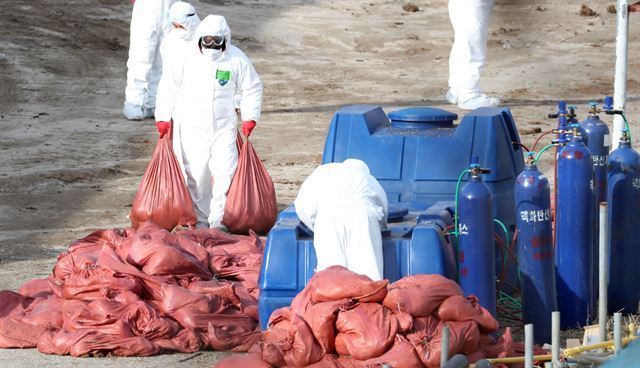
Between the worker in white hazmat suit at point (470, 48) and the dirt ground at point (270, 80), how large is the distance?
520mm

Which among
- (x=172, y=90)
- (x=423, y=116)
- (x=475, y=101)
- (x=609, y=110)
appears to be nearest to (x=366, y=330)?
(x=423, y=116)

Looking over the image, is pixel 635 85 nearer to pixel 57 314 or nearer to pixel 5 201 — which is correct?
pixel 5 201

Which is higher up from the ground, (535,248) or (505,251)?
(535,248)

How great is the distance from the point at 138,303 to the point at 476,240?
1856 millimetres

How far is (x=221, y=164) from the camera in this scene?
10.6 metres

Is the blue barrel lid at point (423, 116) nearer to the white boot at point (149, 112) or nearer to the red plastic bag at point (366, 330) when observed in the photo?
the red plastic bag at point (366, 330)

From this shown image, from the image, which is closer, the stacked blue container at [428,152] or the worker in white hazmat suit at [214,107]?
the stacked blue container at [428,152]

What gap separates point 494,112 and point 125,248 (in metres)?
2.33

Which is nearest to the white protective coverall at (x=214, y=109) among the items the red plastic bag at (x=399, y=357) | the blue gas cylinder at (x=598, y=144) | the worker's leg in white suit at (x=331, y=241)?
the blue gas cylinder at (x=598, y=144)

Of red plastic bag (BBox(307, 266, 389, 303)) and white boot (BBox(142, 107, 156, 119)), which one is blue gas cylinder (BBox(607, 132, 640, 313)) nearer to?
red plastic bag (BBox(307, 266, 389, 303))

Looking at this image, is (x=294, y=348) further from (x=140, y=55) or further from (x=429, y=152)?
(x=140, y=55)

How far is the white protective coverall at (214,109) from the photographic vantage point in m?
10.6

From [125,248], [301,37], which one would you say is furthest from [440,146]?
[301,37]

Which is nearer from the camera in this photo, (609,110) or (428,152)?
(609,110)
